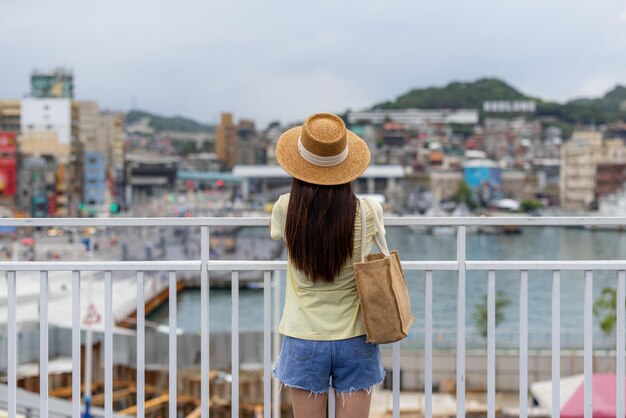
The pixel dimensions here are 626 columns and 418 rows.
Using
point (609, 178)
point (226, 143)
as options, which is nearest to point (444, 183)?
point (609, 178)

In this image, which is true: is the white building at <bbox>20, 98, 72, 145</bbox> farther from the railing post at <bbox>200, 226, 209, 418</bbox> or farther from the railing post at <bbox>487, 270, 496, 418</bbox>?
the railing post at <bbox>487, 270, 496, 418</bbox>

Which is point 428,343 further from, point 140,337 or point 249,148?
point 249,148

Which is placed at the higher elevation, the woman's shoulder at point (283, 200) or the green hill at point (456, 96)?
the green hill at point (456, 96)

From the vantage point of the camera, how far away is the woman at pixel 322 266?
1.65 meters

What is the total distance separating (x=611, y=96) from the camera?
9275cm

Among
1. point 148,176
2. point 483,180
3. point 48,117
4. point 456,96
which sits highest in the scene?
point 456,96

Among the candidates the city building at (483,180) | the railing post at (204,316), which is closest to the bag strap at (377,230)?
the railing post at (204,316)

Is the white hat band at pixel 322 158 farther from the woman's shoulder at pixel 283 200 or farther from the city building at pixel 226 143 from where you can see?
the city building at pixel 226 143

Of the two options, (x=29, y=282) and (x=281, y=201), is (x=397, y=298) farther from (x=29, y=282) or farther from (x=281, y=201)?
(x=29, y=282)

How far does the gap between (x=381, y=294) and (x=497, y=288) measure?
30.4 m

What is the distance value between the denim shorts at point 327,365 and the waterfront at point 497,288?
291 inches

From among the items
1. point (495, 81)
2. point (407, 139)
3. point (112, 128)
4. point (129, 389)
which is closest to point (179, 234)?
point (112, 128)

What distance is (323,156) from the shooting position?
1.66 m

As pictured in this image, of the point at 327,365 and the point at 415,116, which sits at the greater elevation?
the point at 415,116
